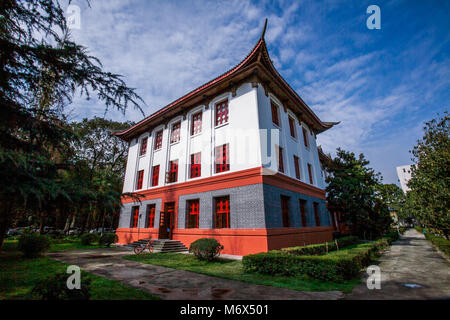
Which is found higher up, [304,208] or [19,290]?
[304,208]

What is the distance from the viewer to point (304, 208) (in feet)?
47.9

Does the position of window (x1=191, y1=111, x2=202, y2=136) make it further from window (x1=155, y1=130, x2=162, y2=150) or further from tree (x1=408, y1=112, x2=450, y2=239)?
tree (x1=408, y1=112, x2=450, y2=239)

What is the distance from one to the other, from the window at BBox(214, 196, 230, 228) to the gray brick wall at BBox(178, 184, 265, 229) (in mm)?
339

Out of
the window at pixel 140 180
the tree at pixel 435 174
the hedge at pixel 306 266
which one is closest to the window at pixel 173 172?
the window at pixel 140 180

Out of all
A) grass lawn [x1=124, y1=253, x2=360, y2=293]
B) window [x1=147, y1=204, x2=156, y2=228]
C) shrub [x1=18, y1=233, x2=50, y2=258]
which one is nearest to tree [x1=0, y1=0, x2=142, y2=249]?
grass lawn [x1=124, y1=253, x2=360, y2=293]

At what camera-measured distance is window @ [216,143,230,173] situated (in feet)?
42.0

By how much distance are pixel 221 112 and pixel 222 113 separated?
15 centimetres

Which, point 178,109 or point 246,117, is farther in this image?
point 178,109

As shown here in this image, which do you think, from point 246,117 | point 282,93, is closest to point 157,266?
point 246,117

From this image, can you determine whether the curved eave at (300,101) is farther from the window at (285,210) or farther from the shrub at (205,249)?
the shrub at (205,249)

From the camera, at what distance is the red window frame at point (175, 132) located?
1672cm

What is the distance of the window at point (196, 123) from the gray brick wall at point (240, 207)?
16.8 feet
